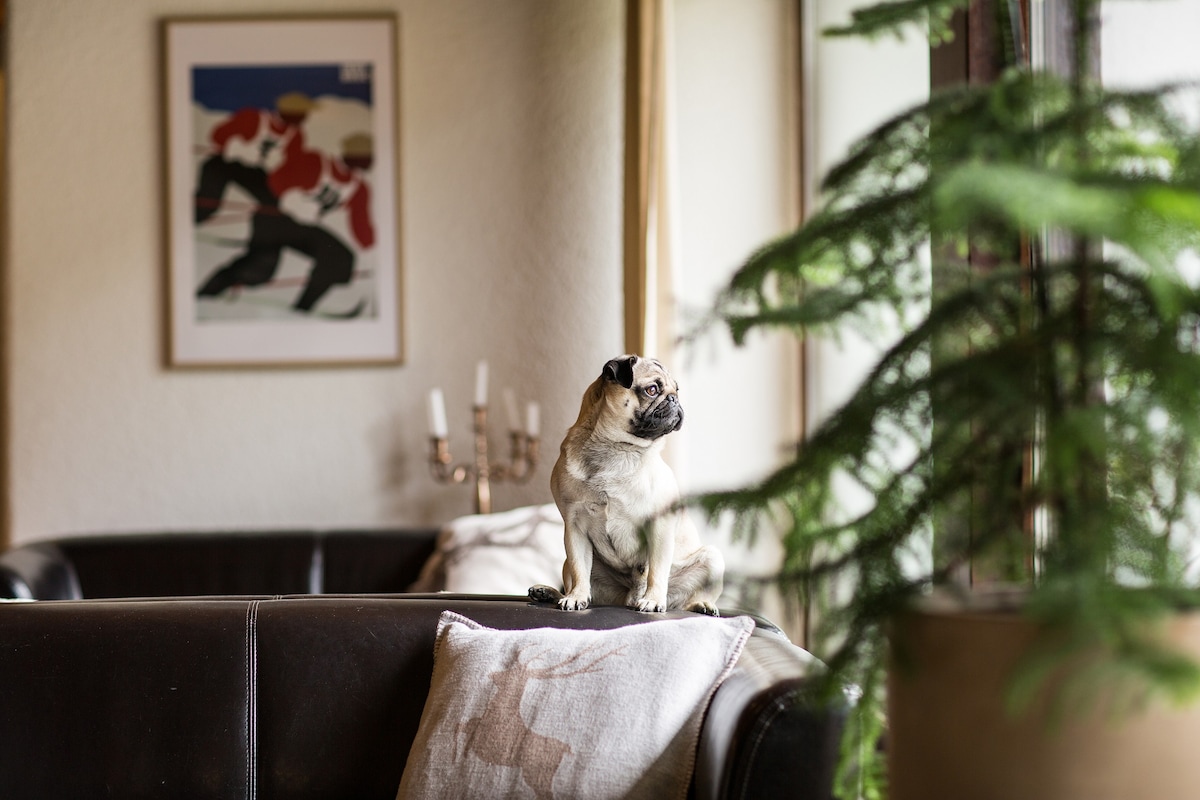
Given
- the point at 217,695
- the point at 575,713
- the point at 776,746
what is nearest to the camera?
the point at 776,746

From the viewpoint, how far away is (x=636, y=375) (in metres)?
1.57

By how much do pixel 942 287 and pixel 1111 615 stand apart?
1.31ft

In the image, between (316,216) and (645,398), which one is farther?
(316,216)

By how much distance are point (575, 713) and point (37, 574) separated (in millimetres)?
2037

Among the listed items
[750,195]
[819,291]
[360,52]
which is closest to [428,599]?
[819,291]

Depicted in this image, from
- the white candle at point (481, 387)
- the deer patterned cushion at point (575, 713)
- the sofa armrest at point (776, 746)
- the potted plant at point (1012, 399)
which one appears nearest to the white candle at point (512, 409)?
the white candle at point (481, 387)

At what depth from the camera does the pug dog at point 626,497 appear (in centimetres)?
157

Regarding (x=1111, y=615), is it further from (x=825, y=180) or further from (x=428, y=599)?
(x=428, y=599)

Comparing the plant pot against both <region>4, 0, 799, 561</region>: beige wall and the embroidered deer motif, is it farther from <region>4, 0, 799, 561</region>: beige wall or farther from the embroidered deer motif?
<region>4, 0, 799, 561</region>: beige wall

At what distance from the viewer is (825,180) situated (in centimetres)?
89

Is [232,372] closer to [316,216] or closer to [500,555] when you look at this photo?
[316,216]

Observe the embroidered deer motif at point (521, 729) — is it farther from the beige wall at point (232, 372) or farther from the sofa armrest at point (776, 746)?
the beige wall at point (232, 372)

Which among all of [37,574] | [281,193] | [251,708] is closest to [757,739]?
[251,708]

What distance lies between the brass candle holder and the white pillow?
0.51m
